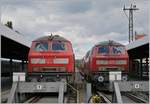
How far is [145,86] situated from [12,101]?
15.9 ft

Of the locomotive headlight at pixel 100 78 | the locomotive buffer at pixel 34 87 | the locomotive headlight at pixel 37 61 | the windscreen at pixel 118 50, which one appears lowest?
the locomotive buffer at pixel 34 87

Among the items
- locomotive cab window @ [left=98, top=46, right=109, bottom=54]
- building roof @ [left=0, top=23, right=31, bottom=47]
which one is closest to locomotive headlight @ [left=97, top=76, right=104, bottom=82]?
locomotive cab window @ [left=98, top=46, right=109, bottom=54]

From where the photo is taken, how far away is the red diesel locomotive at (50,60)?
19672mm

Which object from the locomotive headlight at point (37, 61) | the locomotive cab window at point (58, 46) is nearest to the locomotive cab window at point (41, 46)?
the locomotive cab window at point (58, 46)

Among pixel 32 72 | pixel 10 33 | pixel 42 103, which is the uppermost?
pixel 10 33

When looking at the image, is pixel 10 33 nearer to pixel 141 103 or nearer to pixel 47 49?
pixel 47 49

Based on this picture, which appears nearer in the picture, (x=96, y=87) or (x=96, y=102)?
(x=96, y=102)

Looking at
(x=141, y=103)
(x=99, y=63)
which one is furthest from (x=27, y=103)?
(x=99, y=63)

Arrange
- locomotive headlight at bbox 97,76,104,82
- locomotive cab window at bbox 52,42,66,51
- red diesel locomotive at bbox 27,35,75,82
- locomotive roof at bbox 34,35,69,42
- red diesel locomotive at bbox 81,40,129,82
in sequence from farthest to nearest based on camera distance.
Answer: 1. red diesel locomotive at bbox 81,40,129,82
2. locomotive headlight at bbox 97,76,104,82
3. locomotive roof at bbox 34,35,69,42
4. locomotive cab window at bbox 52,42,66,51
5. red diesel locomotive at bbox 27,35,75,82

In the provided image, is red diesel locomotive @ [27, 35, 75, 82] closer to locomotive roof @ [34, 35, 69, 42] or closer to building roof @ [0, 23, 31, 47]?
locomotive roof @ [34, 35, 69, 42]

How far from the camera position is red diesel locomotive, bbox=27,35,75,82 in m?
19.7

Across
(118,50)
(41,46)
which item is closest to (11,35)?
(41,46)

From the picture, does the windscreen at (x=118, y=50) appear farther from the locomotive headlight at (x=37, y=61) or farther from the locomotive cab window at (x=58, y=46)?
the locomotive headlight at (x=37, y=61)

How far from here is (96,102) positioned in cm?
1447
